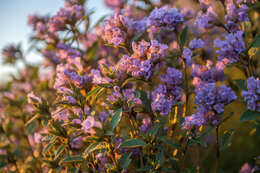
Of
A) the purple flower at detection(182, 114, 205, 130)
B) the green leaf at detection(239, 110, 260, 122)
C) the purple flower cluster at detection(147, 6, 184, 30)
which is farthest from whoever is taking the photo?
the purple flower cluster at detection(147, 6, 184, 30)

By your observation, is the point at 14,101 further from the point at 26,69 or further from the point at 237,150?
the point at 237,150

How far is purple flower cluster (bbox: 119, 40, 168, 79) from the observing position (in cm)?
149

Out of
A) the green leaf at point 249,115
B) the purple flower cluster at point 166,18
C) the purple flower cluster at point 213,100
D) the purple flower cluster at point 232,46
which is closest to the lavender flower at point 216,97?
the purple flower cluster at point 213,100

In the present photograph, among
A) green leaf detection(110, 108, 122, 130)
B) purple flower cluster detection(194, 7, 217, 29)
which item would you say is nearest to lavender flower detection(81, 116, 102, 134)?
green leaf detection(110, 108, 122, 130)

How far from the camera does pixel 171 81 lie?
1.74m

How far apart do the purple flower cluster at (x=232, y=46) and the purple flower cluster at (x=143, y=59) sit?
1.19 feet

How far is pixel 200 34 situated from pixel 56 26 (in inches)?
59.3

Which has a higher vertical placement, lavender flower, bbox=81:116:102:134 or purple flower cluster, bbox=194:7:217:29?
purple flower cluster, bbox=194:7:217:29

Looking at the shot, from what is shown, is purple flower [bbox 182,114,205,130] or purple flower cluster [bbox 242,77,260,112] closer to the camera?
purple flower cluster [bbox 242,77,260,112]

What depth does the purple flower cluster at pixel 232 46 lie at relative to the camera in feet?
4.74

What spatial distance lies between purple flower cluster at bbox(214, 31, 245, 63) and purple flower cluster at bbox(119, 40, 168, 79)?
36 cm

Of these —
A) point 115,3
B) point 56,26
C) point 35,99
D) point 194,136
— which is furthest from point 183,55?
point 115,3

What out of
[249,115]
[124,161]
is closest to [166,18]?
[249,115]

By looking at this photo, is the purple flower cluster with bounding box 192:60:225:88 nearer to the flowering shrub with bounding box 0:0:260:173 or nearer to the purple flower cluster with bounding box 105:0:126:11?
the flowering shrub with bounding box 0:0:260:173
